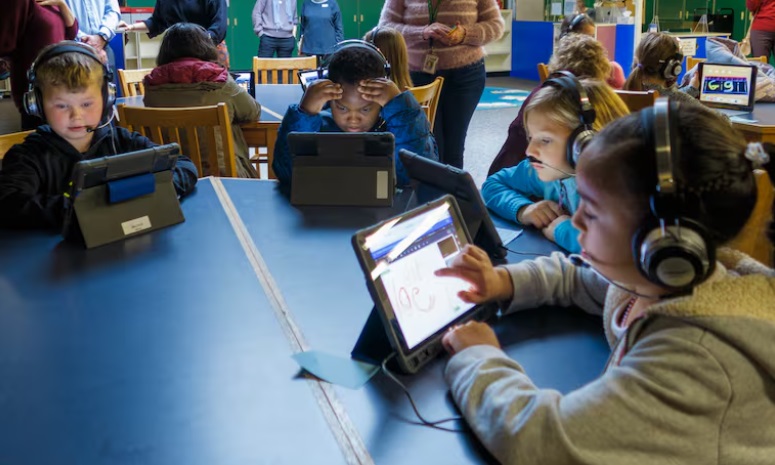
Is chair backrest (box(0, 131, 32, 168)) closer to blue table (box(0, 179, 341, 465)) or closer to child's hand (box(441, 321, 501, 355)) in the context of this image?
blue table (box(0, 179, 341, 465))

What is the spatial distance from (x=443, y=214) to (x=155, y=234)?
0.84 m

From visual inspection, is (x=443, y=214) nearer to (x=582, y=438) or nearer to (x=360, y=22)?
(x=582, y=438)

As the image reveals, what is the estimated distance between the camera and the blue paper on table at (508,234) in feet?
5.75

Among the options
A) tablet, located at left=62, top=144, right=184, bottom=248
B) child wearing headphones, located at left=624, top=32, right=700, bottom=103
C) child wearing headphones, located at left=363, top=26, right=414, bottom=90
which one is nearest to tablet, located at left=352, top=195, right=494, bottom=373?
tablet, located at left=62, top=144, right=184, bottom=248

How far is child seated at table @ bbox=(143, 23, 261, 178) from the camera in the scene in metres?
3.31

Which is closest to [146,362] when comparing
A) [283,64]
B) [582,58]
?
[582,58]

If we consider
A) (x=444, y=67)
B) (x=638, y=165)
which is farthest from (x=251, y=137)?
(x=638, y=165)

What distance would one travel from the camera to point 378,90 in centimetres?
235

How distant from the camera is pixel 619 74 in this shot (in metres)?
4.53

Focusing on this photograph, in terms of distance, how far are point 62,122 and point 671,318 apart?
1.75 metres

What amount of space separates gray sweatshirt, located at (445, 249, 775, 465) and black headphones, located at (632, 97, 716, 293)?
0.03m

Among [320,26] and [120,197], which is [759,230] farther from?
[320,26]

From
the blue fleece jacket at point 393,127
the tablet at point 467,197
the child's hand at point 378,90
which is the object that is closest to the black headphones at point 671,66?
the blue fleece jacket at point 393,127

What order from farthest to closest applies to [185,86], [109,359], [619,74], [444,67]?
1. [619,74]
2. [444,67]
3. [185,86]
4. [109,359]
